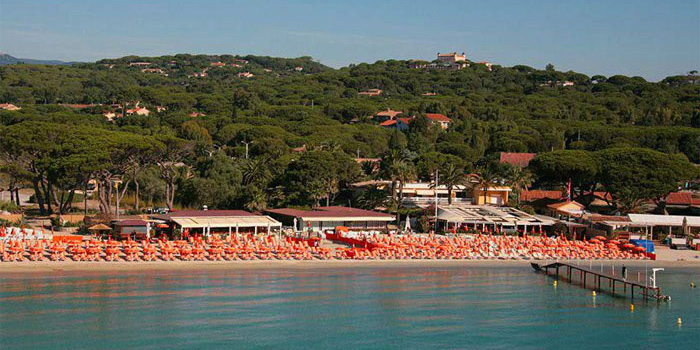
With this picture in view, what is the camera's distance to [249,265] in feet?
126

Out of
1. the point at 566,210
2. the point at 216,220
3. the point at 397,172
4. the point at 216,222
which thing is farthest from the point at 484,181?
the point at 216,222

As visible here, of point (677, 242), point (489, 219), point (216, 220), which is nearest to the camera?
point (216, 220)

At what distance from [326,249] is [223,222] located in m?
7.48

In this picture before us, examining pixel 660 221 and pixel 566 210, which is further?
pixel 566 210

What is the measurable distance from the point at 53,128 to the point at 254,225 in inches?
647

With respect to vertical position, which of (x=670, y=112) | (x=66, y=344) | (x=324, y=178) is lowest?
(x=66, y=344)

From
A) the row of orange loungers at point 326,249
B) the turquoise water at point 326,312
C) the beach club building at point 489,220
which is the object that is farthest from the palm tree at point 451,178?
the turquoise water at point 326,312

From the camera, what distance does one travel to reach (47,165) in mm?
49781

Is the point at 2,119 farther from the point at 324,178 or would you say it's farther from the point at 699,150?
the point at 699,150

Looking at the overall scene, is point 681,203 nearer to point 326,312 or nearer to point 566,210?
point 566,210

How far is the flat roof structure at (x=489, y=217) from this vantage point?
49938 millimetres

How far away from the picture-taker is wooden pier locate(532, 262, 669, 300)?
35.6 m

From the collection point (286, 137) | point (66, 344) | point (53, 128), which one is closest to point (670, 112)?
point (286, 137)

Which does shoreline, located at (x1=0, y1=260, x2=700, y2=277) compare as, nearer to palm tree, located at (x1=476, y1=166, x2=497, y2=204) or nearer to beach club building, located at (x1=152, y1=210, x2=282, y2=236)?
beach club building, located at (x1=152, y1=210, x2=282, y2=236)
